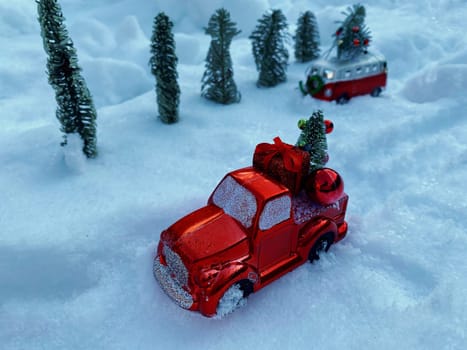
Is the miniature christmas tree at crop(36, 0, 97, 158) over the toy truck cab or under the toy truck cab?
over

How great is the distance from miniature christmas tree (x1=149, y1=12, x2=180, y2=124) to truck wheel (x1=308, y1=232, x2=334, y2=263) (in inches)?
205

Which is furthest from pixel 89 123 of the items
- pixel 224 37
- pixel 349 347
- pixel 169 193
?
pixel 349 347

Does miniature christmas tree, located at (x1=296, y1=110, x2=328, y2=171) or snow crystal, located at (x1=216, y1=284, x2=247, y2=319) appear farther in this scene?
miniature christmas tree, located at (x1=296, y1=110, x2=328, y2=171)

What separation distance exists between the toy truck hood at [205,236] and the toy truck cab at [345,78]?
275 inches

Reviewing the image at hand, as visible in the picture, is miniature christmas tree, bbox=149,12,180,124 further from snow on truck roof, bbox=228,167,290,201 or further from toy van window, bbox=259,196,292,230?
toy van window, bbox=259,196,292,230

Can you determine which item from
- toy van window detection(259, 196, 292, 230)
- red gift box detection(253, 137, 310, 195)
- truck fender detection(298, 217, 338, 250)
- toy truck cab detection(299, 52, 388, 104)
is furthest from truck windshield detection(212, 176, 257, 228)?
toy truck cab detection(299, 52, 388, 104)

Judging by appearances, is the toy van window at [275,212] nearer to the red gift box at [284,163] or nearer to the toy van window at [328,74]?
the red gift box at [284,163]

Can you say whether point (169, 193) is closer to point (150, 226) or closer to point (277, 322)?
point (150, 226)

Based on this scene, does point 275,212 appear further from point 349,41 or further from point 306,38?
point 306,38

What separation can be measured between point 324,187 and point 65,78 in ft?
17.3

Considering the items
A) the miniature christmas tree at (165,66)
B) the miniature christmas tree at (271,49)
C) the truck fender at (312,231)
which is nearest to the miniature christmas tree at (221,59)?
the miniature christmas tree at (271,49)

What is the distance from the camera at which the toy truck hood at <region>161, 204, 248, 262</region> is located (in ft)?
16.1

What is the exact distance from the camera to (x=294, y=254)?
225 inches

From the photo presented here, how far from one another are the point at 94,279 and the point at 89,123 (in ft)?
11.4
